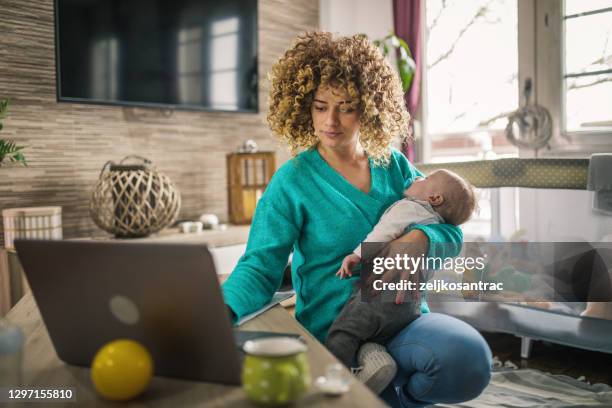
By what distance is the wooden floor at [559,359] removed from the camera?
244 centimetres

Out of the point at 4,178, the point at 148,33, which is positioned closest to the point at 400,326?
the point at 4,178

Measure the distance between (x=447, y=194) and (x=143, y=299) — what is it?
1.01m

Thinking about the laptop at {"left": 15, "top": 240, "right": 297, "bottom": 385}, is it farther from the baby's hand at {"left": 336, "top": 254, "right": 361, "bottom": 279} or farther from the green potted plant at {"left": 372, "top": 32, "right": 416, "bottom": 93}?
the green potted plant at {"left": 372, "top": 32, "right": 416, "bottom": 93}

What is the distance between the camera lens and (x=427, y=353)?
3.97ft

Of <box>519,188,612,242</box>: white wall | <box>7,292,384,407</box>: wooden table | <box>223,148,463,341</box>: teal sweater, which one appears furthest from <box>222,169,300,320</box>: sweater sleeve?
<box>519,188,612,242</box>: white wall

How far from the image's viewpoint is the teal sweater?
136 cm

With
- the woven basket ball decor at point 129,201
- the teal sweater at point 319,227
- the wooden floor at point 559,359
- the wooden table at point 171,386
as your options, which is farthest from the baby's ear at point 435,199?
the woven basket ball decor at point 129,201

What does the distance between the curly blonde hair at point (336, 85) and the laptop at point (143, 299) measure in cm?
81

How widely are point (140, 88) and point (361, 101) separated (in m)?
1.72

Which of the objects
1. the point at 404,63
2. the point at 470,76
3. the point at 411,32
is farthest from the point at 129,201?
the point at 470,76

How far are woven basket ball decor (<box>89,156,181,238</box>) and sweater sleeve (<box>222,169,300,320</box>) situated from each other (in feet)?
4.21

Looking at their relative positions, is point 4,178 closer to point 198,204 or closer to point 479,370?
point 198,204

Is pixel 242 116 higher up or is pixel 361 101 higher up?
pixel 242 116

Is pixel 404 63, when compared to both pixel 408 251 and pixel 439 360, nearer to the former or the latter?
pixel 408 251
